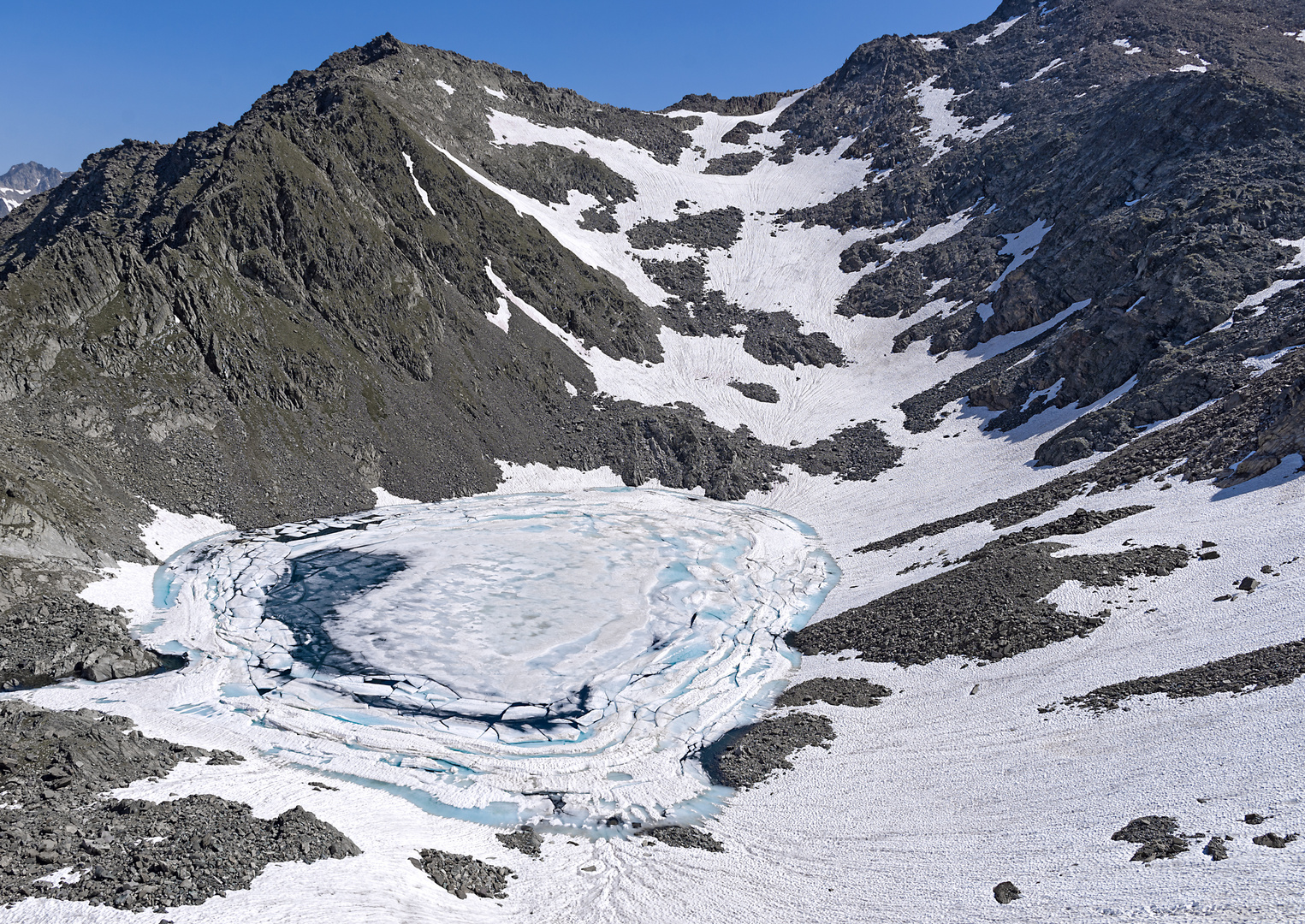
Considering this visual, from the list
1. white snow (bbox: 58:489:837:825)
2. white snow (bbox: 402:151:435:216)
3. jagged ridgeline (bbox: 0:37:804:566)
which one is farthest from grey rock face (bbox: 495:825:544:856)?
white snow (bbox: 402:151:435:216)

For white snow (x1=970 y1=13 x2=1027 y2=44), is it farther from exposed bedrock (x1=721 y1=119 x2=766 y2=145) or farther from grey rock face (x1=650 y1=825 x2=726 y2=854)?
grey rock face (x1=650 y1=825 x2=726 y2=854)

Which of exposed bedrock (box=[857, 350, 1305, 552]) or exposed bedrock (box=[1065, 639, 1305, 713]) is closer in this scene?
exposed bedrock (box=[1065, 639, 1305, 713])

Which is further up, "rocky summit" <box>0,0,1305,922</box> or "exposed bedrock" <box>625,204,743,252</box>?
"exposed bedrock" <box>625,204,743,252</box>

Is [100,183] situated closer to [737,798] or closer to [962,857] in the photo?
[737,798]

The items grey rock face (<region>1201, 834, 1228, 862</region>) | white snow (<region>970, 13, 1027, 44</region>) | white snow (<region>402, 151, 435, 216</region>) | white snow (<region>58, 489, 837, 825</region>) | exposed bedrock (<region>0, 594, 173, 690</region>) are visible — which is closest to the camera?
grey rock face (<region>1201, 834, 1228, 862</region>)

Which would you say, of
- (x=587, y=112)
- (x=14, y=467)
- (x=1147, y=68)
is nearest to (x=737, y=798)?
(x=14, y=467)

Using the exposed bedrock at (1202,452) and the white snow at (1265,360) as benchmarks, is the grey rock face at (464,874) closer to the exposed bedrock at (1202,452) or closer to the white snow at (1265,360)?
the exposed bedrock at (1202,452)

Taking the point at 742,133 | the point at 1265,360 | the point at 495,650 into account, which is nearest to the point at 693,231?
the point at 742,133
